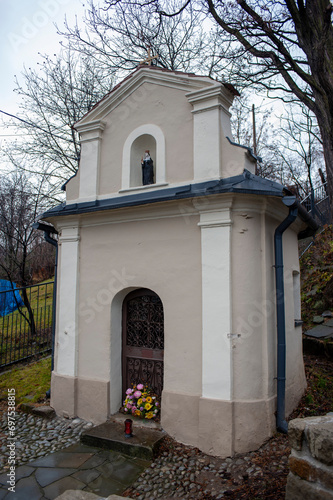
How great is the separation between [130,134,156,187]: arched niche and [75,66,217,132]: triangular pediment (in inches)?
31.1

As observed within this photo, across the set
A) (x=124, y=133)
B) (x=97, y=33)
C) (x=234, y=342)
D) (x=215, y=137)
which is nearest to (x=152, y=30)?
(x=97, y=33)

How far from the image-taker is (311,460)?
8.99 feet

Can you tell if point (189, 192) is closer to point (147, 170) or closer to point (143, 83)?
point (147, 170)

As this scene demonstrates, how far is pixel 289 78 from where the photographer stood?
26.9 feet

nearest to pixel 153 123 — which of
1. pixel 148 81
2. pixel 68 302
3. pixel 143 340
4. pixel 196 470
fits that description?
pixel 148 81

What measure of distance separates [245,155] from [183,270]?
1.88m

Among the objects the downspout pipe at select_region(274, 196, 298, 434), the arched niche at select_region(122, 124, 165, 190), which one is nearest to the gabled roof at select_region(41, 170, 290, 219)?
the arched niche at select_region(122, 124, 165, 190)

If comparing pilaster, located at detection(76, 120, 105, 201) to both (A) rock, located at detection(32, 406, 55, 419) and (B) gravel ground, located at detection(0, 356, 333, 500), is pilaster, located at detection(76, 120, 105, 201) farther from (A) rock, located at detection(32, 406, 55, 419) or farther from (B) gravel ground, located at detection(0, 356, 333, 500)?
(B) gravel ground, located at detection(0, 356, 333, 500)

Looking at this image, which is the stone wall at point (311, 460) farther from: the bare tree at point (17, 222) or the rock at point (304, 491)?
the bare tree at point (17, 222)

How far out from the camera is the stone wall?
8.61ft

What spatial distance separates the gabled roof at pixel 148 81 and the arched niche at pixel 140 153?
28.3 inches

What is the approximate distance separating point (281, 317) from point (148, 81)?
4347 millimetres

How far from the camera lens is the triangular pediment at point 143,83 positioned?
5.42 m

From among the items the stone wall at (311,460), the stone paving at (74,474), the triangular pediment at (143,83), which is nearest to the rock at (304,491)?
the stone wall at (311,460)
